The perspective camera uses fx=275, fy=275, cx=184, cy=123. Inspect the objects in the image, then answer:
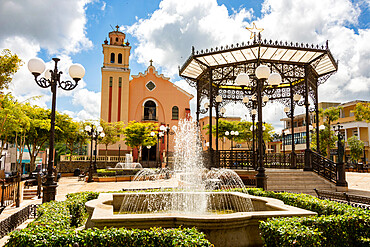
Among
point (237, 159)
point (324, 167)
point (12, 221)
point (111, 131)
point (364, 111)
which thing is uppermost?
point (364, 111)

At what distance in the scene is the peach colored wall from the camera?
3356 cm

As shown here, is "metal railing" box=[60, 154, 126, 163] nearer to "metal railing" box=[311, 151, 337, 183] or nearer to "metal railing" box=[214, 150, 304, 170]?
"metal railing" box=[214, 150, 304, 170]

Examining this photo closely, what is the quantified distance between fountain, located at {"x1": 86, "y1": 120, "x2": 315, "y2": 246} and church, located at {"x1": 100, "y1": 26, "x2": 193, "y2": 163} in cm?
2244

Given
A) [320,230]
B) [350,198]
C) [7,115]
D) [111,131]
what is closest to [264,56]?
[350,198]

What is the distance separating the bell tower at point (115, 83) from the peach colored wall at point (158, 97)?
1.20 metres

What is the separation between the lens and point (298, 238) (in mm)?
3291

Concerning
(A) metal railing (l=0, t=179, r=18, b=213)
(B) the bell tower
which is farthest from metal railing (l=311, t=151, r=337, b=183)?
(B) the bell tower

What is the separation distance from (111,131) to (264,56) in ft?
69.9

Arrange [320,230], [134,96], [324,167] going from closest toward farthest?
[320,230]
[324,167]
[134,96]

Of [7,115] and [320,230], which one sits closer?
[320,230]

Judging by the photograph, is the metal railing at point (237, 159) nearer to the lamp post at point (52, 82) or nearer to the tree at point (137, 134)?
the lamp post at point (52, 82)

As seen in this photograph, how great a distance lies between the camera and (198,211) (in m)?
6.24

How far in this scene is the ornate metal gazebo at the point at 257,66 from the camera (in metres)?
11.0

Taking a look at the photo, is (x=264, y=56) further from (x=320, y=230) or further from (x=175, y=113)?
(x=175, y=113)
